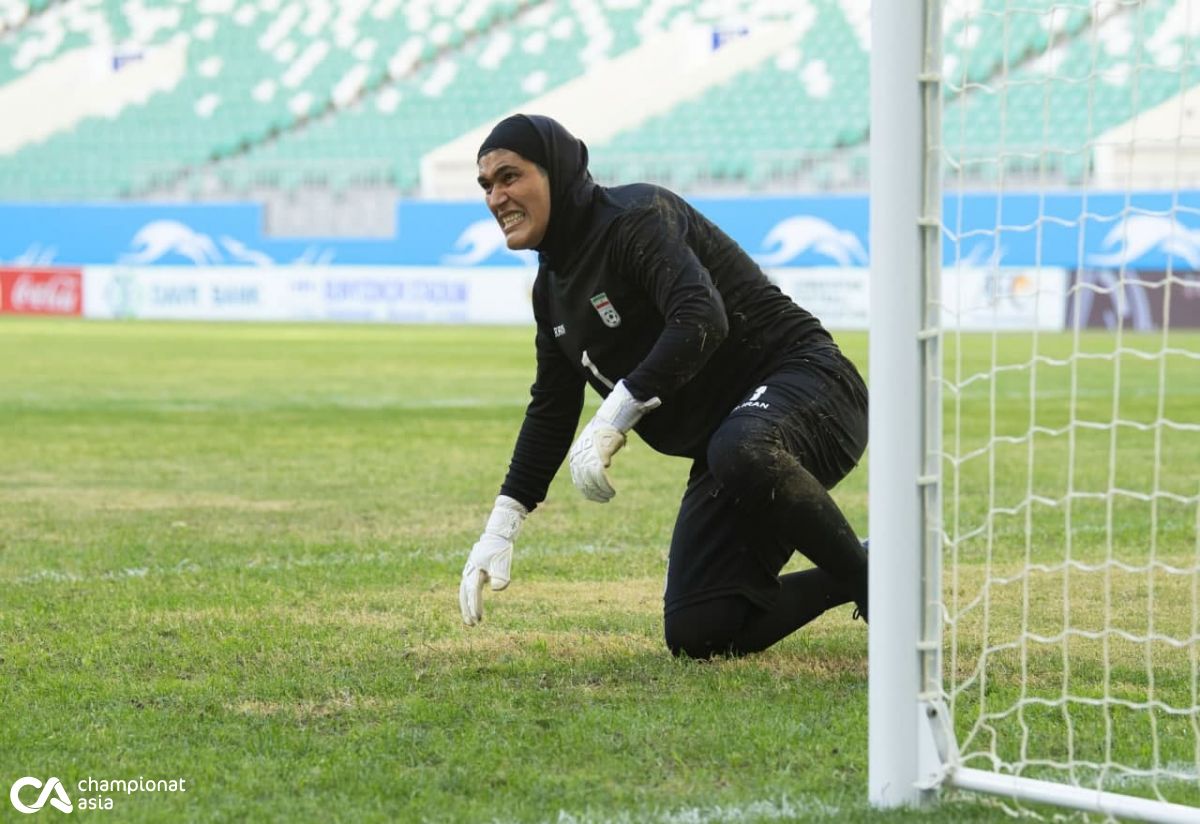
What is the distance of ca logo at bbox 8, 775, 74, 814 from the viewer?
314 centimetres

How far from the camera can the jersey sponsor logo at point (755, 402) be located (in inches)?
170

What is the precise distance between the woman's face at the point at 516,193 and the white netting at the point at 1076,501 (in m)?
1.04

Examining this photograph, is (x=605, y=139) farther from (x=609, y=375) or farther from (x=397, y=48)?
(x=609, y=375)

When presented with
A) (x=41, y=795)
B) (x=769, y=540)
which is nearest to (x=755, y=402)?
(x=769, y=540)

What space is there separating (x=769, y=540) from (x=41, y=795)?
2051 mm

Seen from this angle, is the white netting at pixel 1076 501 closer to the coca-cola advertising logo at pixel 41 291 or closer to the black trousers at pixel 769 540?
the black trousers at pixel 769 540

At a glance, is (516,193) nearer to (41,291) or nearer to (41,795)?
(41,795)

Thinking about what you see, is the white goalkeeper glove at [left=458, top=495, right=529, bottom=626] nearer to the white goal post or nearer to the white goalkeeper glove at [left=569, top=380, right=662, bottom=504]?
the white goalkeeper glove at [left=569, top=380, right=662, bottom=504]

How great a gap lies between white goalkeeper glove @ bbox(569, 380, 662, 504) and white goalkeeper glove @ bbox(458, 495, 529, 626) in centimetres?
56

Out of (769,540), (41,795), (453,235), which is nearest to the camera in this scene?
(41,795)

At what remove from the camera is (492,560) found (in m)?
4.57

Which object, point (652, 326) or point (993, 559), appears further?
point (993, 559)

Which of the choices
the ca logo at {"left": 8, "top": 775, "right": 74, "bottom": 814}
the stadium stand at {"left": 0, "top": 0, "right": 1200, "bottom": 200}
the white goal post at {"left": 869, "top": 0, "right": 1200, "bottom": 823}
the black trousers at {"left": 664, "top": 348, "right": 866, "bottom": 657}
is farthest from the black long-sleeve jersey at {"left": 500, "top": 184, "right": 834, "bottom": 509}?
the stadium stand at {"left": 0, "top": 0, "right": 1200, "bottom": 200}

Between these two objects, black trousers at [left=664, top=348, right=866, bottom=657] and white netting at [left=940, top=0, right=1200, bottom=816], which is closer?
white netting at [left=940, top=0, right=1200, bottom=816]
